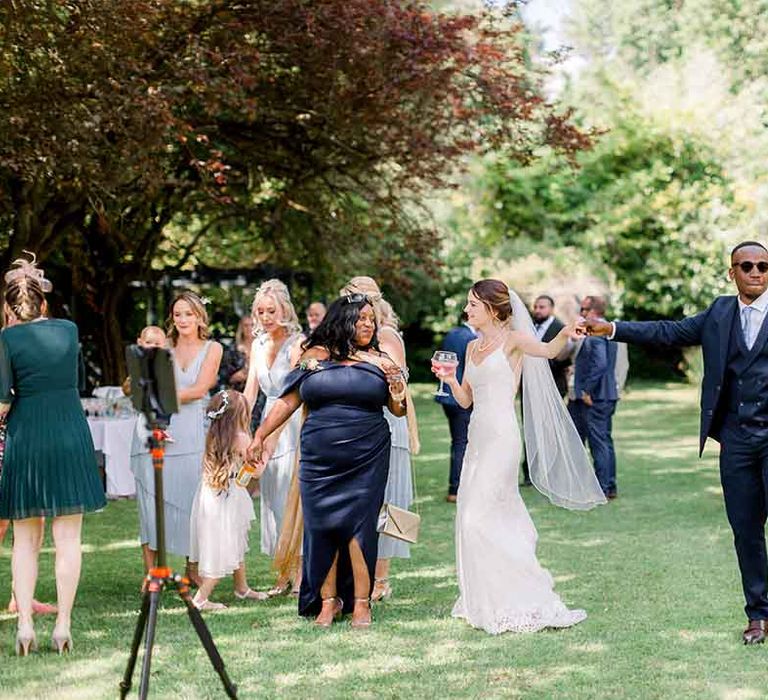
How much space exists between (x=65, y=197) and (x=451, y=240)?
→ 18.7 meters

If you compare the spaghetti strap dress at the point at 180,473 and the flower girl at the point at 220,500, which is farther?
the spaghetti strap dress at the point at 180,473

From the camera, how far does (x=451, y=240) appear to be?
32750mm

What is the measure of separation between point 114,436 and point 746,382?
7.88 metres

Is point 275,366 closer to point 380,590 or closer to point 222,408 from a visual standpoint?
point 222,408

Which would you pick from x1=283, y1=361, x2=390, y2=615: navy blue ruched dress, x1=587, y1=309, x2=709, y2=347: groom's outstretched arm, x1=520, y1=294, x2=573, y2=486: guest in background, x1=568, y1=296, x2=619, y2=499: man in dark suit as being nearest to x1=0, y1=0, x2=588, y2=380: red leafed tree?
x1=520, y1=294, x2=573, y2=486: guest in background

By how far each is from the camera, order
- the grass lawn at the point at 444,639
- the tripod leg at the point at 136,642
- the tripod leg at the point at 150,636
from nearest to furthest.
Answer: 1. the tripod leg at the point at 150,636
2. the tripod leg at the point at 136,642
3. the grass lawn at the point at 444,639

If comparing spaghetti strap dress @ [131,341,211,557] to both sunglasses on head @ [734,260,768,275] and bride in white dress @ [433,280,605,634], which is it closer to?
bride in white dress @ [433,280,605,634]

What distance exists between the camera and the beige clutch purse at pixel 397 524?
7.27m

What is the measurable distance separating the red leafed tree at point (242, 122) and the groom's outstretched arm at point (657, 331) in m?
6.36

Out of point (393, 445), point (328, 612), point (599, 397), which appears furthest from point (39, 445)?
point (599, 397)

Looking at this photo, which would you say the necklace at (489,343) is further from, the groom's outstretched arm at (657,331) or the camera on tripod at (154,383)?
the camera on tripod at (154,383)

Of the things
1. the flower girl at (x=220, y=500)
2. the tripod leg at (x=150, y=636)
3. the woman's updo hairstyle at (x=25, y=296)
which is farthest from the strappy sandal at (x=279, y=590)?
the tripod leg at (x=150, y=636)

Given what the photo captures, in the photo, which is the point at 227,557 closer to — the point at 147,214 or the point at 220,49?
the point at 220,49

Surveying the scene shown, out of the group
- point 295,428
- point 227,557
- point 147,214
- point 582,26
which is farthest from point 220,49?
point 582,26
